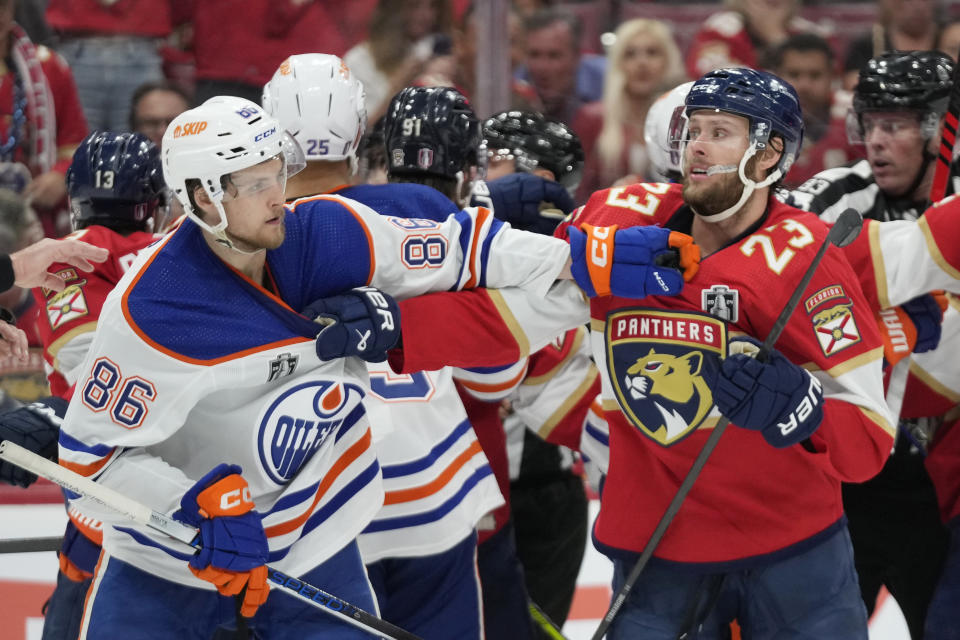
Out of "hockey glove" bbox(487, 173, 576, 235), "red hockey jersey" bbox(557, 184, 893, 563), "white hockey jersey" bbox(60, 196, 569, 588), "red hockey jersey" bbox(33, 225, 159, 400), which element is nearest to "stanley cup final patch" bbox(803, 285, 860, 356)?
"red hockey jersey" bbox(557, 184, 893, 563)

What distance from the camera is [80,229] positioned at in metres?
2.95

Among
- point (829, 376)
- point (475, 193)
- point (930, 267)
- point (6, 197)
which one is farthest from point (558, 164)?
point (6, 197)

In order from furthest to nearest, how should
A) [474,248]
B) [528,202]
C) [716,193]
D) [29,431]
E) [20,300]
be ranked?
[20,300]
[528,202]
[29,431]
[474,248]
[716,193]

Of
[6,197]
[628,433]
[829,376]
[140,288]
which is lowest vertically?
[6,197]

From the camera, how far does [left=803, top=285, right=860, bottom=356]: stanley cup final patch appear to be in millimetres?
2277

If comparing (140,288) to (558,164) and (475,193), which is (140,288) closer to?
(475,193)

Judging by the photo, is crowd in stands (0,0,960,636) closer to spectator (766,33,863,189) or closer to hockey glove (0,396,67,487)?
spectator (766,33,863,189)

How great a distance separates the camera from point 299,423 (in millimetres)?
2299

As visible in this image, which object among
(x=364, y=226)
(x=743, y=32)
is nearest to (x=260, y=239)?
(x=364, y=226)

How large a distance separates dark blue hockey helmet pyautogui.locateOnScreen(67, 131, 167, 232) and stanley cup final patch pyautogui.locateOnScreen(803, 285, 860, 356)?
142 centimetres

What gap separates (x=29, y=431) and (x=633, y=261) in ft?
3.83

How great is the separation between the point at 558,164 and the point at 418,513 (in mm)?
1035

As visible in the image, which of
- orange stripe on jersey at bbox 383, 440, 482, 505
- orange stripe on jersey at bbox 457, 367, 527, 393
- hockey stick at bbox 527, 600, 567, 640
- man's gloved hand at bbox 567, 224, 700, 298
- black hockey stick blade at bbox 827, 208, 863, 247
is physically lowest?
hockey stick at bbox 527, 600, 567, 640

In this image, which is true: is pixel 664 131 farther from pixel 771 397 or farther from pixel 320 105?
pixel 771 397
